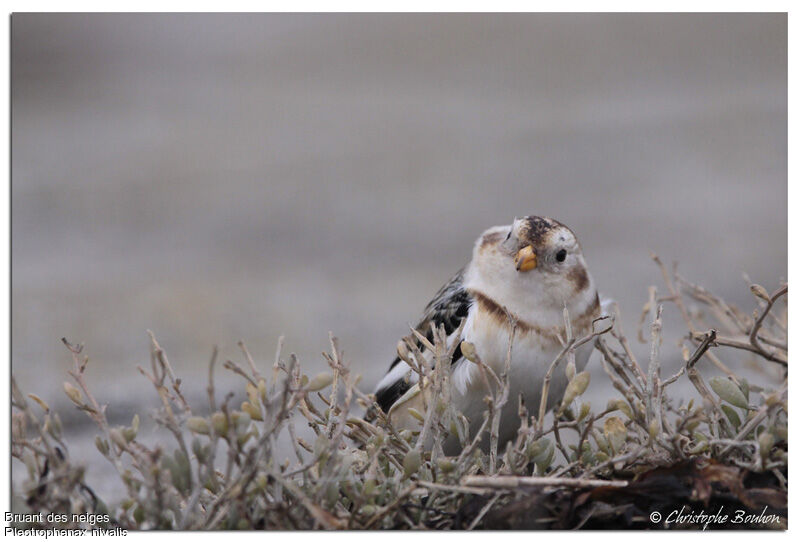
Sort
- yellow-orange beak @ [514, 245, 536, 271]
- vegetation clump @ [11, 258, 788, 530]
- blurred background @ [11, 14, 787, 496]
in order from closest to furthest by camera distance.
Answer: vegetation clump @ [11, 258, 788, 530] < yellow-orange beak @ [514, 245, 536, 271] < blurred background @ [11, 14, 787, 496]

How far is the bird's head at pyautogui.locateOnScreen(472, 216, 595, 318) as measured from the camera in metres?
0.74

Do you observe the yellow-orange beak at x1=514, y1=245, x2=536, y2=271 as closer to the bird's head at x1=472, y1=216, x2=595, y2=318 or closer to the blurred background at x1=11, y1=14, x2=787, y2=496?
the bird's head at x1=472, y1=216, x2=595, y2=318

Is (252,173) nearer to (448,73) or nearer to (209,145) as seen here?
(209,145)

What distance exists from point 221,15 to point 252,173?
0.64 meters

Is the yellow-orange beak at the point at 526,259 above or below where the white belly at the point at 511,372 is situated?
above

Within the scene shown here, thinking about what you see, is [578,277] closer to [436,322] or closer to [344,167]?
[436,322]

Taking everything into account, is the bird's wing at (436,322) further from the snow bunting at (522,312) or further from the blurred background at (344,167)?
the blurred background at (344,167)

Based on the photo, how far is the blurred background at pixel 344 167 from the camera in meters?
0.94

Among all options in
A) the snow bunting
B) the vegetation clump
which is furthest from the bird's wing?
the vegetation clump

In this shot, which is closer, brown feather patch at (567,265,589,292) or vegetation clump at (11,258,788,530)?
vegetation clump at (11,258,788,530)

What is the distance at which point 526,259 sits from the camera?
0.73 m

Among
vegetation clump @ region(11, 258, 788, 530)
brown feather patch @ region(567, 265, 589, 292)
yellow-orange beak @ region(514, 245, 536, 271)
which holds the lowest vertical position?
vegetation clump @ region(11, 258, 788, 530)

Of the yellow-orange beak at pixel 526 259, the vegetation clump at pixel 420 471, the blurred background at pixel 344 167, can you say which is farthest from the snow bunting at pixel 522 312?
the blurred background at pixel 344 167

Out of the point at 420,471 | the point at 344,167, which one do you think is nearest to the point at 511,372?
the point at 420,471
